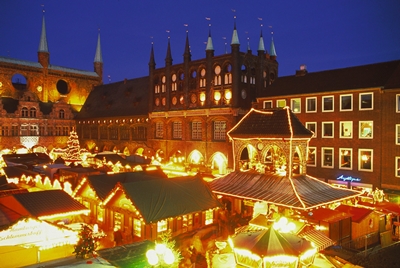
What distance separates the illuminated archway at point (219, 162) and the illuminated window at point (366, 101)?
52.3 feet

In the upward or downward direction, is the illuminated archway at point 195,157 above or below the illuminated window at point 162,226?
above

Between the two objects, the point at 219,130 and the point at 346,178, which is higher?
the point at 219,130

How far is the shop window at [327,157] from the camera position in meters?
34.8

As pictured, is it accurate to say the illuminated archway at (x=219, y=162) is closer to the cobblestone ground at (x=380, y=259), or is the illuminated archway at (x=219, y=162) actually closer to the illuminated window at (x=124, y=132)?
the illuminated window at (x=124, y=132)

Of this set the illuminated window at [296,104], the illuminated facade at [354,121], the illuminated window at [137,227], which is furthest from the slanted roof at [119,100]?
the illuminated window at [137,227]

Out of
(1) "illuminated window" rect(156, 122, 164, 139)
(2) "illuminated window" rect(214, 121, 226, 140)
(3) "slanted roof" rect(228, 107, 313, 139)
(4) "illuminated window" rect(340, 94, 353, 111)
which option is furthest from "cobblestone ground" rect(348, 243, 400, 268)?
(1) "illuminated window" rect(156, 122, 164, 139)

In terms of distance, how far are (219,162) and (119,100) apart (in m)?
26.6

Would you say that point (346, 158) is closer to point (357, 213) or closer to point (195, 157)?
point (357, 213)

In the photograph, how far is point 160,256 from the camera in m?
12.9

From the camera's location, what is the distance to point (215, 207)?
2316 centimetres

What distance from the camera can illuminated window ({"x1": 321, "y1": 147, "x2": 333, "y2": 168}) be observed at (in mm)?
34812

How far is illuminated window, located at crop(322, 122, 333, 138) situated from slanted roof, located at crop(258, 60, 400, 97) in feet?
10.7

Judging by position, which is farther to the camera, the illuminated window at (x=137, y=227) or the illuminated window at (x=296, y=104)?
the illuminated window at (x=296, y=104)

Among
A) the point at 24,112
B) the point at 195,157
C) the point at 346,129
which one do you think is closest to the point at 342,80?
the point at 346,129
